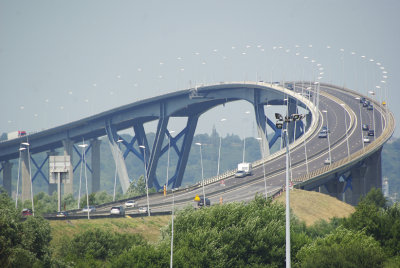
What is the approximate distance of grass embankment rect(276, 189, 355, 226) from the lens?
100250 mm

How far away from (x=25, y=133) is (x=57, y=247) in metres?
115

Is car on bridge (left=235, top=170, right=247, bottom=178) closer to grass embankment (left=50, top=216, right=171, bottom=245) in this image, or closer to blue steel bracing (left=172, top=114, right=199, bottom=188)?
grass embankment (left=50, top=216, right=171, bottom=245)

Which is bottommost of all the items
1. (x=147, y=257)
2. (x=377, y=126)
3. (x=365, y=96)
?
(x=147, y=257)

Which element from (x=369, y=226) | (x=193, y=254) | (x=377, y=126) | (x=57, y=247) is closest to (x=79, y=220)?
(x=57, y=247)

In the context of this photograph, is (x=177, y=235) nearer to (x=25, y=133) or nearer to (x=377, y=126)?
(x=377, y=126)

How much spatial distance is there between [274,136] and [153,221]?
93404 mm

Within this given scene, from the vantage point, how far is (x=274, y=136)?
579ft

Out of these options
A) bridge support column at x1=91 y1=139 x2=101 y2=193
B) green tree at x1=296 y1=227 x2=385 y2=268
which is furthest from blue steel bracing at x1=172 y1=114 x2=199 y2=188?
green tree at x1=296 y1=227 x2=385 y2=268

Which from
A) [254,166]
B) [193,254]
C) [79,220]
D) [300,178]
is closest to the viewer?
[193,254]

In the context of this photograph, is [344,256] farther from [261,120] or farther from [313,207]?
[261,120]

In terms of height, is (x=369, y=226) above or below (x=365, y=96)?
below

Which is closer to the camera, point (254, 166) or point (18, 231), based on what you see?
point (18, 231)

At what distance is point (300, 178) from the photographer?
387 feet

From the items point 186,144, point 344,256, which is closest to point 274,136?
point 186,144
